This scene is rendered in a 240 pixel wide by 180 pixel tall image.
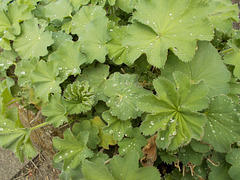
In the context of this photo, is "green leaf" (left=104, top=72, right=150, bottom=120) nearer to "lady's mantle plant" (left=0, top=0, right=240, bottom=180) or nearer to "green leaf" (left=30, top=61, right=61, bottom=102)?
"lady's mantle plant" (left=0, top=0, right=240, bottom=180)

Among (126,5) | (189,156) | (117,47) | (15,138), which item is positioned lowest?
(15,138)

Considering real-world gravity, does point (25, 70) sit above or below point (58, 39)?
below

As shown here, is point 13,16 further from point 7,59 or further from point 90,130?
point 90,130

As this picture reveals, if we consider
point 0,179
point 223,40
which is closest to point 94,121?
point 223,40

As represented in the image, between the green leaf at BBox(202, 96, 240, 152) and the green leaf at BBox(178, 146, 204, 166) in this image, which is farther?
the green leaf at BBox(178, 146, 204, 166)

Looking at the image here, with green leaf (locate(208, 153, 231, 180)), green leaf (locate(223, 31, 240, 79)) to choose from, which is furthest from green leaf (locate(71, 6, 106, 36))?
green leaf (locate(208, 153, 231, 180))

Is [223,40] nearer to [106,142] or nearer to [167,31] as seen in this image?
[167,31]

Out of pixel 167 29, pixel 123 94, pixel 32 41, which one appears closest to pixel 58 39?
pixel 32 41
